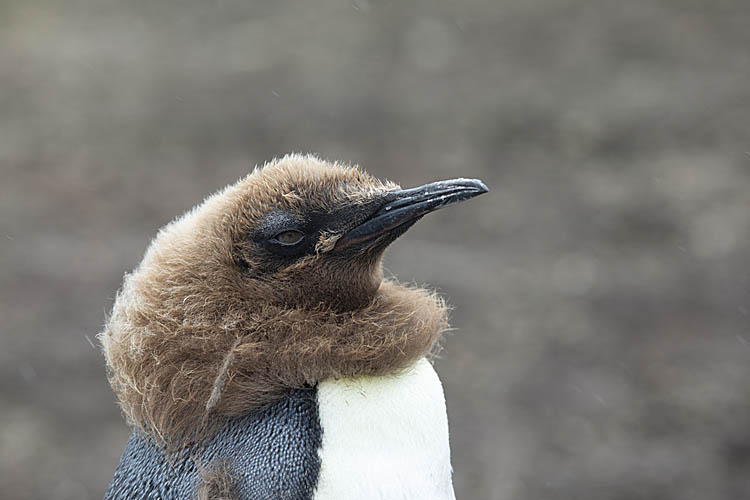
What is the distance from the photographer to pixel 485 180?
18.7ft

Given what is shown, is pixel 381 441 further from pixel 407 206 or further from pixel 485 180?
pixel 485 180

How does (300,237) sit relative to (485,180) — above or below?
below

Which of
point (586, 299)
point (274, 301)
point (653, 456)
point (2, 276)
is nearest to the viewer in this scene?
point (274, 301)

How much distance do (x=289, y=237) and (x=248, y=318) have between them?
17cm

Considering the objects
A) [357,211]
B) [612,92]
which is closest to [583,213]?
[612,92]

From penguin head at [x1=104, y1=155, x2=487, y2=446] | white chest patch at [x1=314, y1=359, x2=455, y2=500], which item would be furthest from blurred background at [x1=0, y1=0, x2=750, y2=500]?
penguin head at [x1=104, y1=155, x2=487, y2=446]

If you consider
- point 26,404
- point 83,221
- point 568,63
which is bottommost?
point 26,404

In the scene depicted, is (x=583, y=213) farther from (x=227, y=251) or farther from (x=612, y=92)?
(x=227, y=251)

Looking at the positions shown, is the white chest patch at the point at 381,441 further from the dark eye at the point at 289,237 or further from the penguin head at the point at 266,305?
the dark eye at the point at 289,237

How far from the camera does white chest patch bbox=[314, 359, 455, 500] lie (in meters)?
1.52

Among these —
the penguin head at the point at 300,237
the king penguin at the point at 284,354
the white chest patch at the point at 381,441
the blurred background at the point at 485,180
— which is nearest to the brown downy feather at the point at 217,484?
the king penguin at the point at 284,354

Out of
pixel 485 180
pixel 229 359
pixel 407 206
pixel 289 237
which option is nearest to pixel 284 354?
pixel 229 359

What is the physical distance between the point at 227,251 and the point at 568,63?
556 cm

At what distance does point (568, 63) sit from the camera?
21.9 ft
